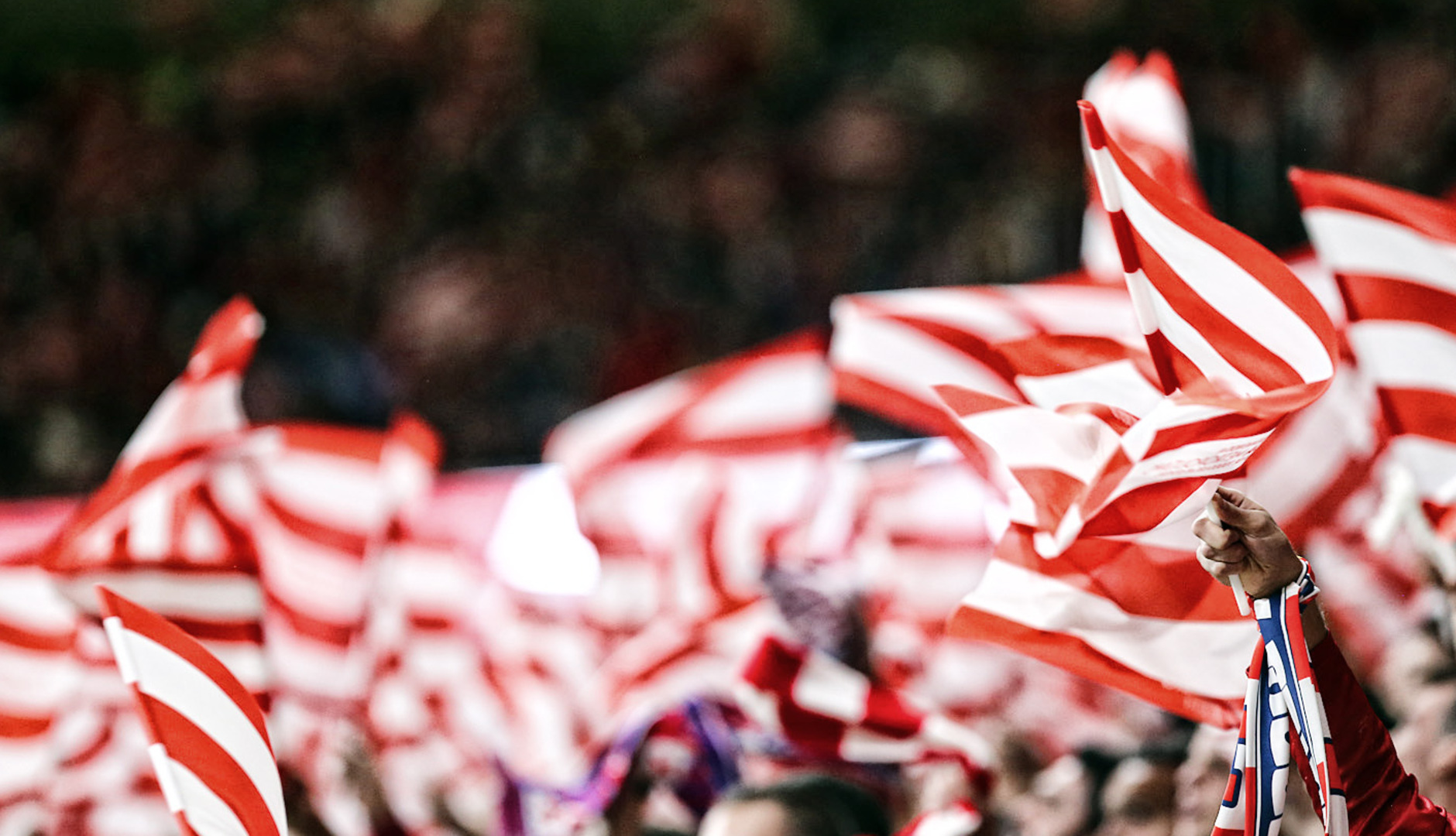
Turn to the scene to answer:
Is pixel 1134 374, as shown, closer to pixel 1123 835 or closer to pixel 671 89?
pixel 1123 835

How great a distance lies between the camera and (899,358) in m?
2.69

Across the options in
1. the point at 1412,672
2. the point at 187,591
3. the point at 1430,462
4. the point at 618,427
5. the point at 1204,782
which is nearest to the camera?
the point at 1430,462

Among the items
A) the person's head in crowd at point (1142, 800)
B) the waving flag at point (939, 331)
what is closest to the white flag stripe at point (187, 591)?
the waving flag at point (939, 331)

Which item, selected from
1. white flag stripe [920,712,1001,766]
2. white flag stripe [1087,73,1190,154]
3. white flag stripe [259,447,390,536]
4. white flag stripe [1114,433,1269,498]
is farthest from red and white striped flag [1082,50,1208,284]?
white flag stripe [259,447,390,536]

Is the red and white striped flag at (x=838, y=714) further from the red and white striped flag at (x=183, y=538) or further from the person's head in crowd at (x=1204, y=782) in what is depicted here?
the red and white striped flag at (x=183, y=538)

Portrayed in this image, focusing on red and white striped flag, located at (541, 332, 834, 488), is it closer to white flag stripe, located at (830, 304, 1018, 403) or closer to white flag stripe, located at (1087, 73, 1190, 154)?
white flag stripe, located at (830, 304, 1018, 403)

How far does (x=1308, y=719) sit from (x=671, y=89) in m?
5.18

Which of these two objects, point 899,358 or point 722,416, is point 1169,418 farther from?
point 722,416

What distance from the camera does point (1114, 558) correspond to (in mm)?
1683

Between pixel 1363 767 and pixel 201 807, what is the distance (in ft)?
4.01

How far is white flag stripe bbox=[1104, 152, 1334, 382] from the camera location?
59.5 inches

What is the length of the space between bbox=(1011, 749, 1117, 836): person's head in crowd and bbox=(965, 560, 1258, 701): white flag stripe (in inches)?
38.4

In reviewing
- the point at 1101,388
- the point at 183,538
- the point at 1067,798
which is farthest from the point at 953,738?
the point at 183,538

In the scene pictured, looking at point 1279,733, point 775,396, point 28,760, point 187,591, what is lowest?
point 28,760
